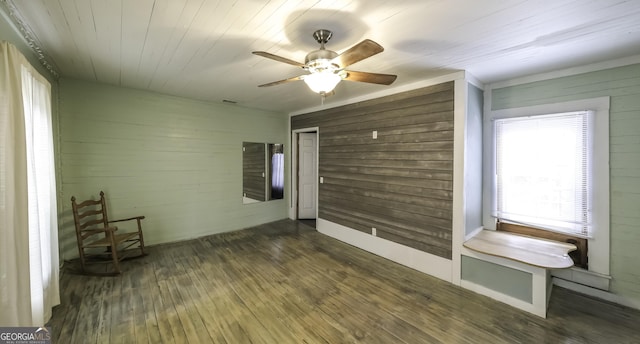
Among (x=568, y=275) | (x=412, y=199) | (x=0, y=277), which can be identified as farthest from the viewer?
(x=412, y=199)

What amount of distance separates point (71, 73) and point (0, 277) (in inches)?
107

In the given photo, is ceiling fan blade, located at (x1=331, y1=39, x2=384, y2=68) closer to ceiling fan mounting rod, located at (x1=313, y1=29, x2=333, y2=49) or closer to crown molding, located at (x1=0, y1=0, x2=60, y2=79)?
ceiling fan mounting rod, located at (x1=313, y1=29, x2=333, y2=49)

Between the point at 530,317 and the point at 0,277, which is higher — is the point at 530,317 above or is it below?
below

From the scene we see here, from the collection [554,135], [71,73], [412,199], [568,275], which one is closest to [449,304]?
[412,199]

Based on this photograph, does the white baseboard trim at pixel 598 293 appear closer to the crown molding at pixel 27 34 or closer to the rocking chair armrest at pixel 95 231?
the rocking chair armrest at pixel 95 231

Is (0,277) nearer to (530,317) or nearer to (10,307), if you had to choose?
(10,307)

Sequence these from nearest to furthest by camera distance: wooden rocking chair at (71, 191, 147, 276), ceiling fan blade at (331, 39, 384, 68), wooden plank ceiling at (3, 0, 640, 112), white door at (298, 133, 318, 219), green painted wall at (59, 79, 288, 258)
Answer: ceiling fan blade at (331, 39, 384, 68)
wooden plank ceiling at (3, 0, 640, 112)
wooden rocking chair at (71, 191, 147, 276)
green painted wall at (59, 79, 288, 258)
white door at (298, 133, 318, 219)

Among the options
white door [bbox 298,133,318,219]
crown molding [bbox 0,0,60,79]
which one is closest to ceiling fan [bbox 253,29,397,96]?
crown molding [bbox 0,0,60,79]

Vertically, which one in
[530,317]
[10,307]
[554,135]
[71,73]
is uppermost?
[71,73]

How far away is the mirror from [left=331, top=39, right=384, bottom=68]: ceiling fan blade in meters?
3.57

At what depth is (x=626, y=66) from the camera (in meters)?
2.34

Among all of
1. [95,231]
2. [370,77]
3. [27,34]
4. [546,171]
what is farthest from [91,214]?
[546,171]

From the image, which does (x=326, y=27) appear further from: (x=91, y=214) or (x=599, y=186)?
(x=91, y=214)

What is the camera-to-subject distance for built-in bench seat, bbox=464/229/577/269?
225 centimetres
